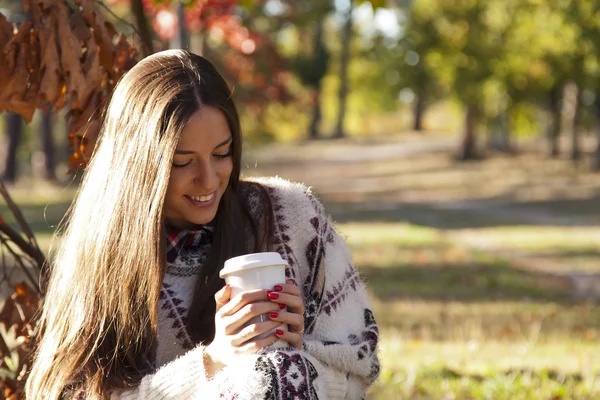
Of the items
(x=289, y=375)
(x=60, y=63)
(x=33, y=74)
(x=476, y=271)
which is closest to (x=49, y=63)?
(x=60, y=63)

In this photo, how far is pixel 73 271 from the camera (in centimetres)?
285

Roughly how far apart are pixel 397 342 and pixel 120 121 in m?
3.68

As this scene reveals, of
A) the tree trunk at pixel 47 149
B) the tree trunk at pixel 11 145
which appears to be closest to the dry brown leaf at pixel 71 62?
the tree trunk at pixel 11 145

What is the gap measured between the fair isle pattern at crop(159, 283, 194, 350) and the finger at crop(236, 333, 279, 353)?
494 millimetres

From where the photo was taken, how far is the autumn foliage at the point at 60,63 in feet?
10.5

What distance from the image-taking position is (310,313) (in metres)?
2.86

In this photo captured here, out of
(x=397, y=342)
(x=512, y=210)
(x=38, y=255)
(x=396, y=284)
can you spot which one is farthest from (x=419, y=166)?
(x=38, y=255)

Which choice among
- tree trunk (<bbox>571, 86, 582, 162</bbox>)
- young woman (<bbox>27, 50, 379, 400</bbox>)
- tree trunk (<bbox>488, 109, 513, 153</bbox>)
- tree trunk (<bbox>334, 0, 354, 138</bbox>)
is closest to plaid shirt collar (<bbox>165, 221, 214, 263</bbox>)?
young woman (<bbox>27, 50, 379, 400</bbox>)

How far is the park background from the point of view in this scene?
16.5 ft

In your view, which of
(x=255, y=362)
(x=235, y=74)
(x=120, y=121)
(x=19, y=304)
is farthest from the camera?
(x=235, y=74)

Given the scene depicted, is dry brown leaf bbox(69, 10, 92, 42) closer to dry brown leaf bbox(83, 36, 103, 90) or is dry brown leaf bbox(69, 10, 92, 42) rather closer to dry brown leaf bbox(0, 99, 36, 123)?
dry brown leaf bbox(83, 36, 103, 90)

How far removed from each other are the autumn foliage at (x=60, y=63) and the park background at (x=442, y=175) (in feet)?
0.14

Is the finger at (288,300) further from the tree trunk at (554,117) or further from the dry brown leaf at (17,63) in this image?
the tree trunk at (554,117)

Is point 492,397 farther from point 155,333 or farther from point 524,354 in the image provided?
point 155,333
